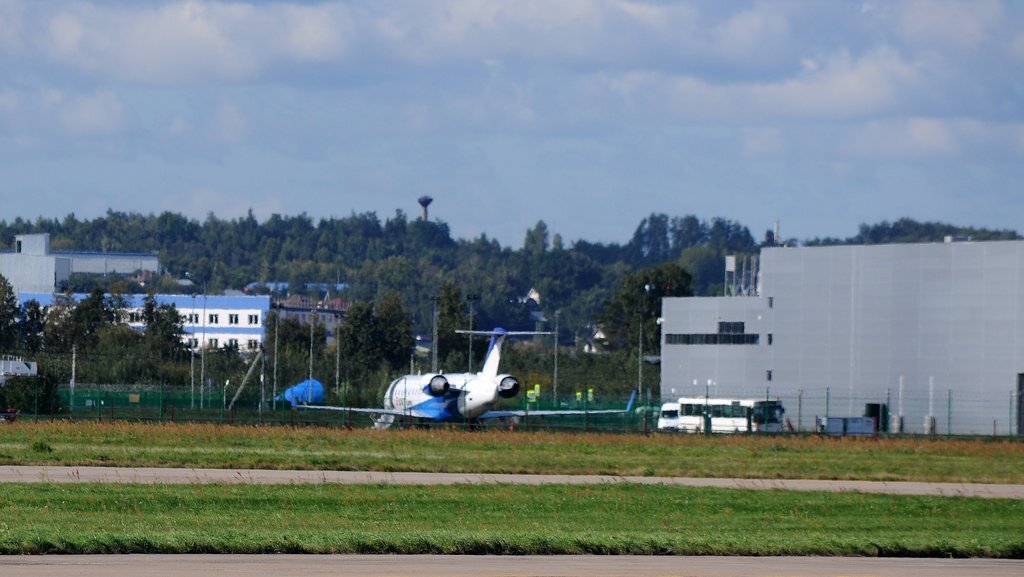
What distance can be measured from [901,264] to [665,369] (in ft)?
62.2

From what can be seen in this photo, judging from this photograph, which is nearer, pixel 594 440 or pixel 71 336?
pixel 594 440

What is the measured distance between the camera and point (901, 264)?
85.6 metres

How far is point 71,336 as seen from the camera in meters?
136

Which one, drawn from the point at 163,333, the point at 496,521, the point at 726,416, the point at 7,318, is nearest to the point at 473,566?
the point at 496,521

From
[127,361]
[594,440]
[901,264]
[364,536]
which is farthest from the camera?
[127,361]

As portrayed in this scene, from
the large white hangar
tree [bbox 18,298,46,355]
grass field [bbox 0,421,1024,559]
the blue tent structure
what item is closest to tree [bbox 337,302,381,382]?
tree [bbox 18,298,46,355]

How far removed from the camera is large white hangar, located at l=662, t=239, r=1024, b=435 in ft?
263

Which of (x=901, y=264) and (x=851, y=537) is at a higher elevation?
(x=901, y=264)

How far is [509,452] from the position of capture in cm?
4950

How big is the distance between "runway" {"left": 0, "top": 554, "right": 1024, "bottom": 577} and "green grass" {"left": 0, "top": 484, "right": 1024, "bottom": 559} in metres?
0.75

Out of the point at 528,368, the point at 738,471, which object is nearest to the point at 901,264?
the point at 738,471

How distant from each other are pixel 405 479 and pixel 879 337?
53.6 m

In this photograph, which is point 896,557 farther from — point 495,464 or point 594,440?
point 594,440

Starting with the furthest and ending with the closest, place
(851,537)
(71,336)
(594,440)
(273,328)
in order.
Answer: (273,328) < (71,336) < (594,440) < (851,537)
